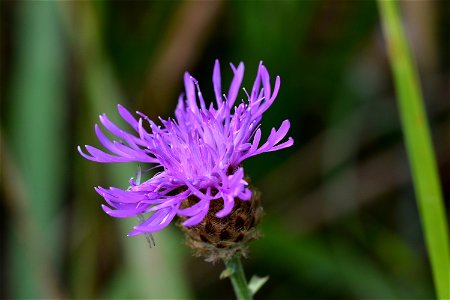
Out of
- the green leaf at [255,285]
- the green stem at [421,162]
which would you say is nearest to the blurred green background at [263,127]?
the green stem at [421,162]

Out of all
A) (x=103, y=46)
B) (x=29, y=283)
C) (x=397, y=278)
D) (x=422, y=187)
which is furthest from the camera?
(x=103, y=46)

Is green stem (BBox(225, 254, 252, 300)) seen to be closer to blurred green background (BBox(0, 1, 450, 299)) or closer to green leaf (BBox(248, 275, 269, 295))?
green leaf (BBox(248, 275, 269, 295))

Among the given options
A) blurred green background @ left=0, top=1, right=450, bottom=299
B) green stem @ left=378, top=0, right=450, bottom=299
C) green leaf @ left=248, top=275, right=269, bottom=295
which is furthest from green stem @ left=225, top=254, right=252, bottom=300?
blurred green background @ left=0, top=1, right=450, bottom=299

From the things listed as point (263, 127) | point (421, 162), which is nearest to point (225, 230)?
point (421, 162)

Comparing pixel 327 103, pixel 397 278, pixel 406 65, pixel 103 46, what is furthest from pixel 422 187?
pixel 103 46

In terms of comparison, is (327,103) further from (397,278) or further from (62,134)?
(62,134)

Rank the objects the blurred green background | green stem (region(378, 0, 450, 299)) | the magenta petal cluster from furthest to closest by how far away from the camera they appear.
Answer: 1. the blurred green background
2. green stem (region(378, 0, 450, 299))
3. the magenta petal cluster

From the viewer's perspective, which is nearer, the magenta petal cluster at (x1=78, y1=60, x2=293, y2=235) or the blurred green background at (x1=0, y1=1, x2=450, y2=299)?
the magenta petal cluster at (x1=78, y1=60, x2=293, y2=235)

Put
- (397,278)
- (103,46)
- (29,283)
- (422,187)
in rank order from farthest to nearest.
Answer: (103,46) < (397,278) < (29,283) < (422,187)
